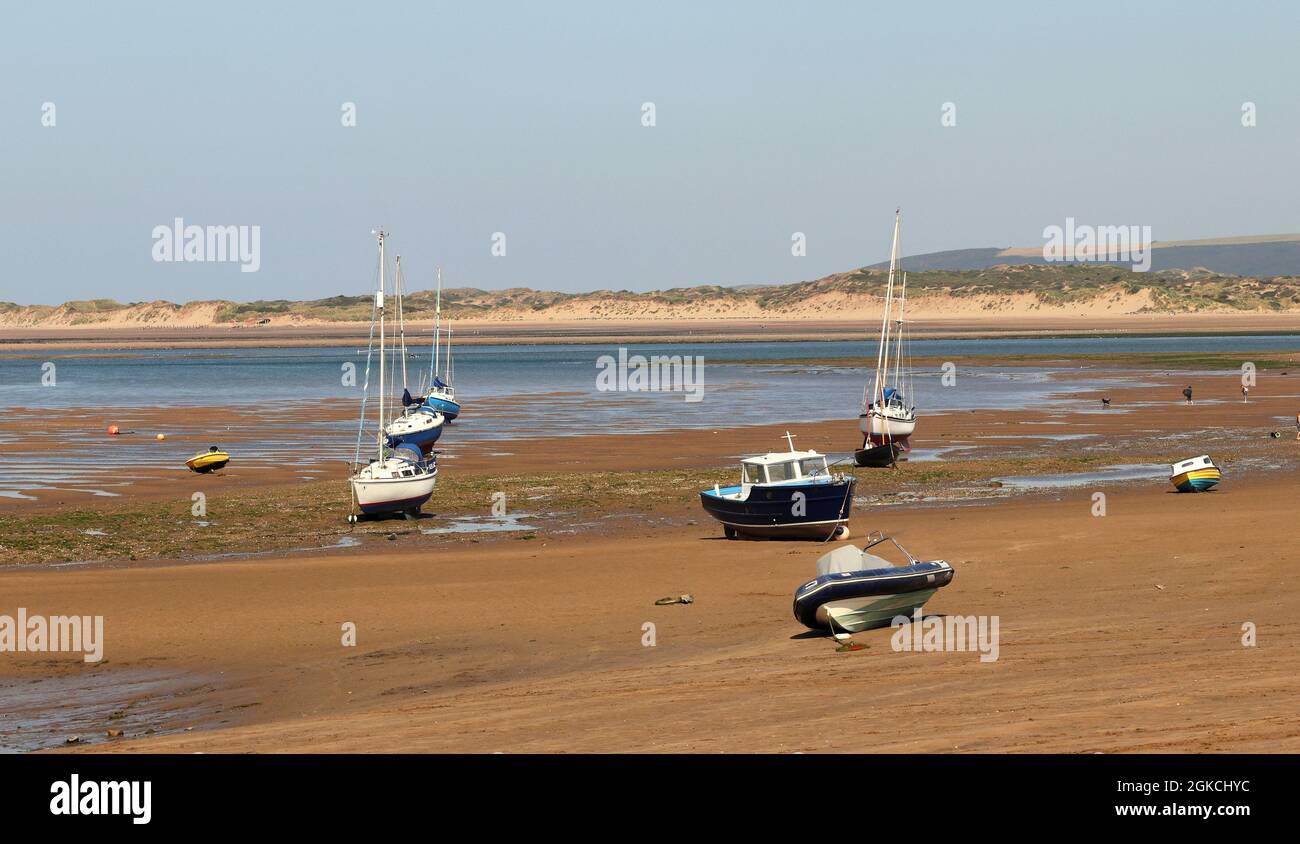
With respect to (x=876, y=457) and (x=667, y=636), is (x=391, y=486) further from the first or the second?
(x=876, y=457)

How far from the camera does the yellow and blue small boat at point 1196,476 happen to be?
35781 mm

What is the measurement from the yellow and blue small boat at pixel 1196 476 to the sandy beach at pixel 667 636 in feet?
1.44

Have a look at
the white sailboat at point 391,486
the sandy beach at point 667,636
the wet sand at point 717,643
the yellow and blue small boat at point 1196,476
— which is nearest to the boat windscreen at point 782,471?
the sandy beach at point 667,636

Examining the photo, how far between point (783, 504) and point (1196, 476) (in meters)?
12.3

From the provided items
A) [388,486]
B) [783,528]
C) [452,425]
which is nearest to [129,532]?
[388,486]

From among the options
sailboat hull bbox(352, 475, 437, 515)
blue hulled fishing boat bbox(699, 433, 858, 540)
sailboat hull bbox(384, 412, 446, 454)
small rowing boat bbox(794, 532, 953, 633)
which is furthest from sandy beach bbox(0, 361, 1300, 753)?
sailboat hull bbox(384, 412, 446, 454)

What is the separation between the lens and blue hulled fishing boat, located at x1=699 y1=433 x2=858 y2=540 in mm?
30281

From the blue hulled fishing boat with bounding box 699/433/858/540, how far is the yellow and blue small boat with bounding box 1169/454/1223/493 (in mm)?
10606

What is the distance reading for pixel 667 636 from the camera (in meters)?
21.2
